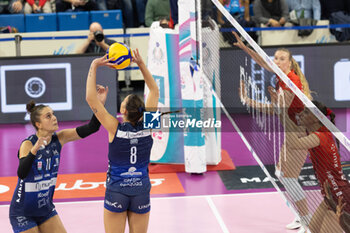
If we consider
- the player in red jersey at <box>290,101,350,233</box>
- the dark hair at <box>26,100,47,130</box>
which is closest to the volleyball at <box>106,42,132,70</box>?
the dark hair at <box>26,100,47,130</box>

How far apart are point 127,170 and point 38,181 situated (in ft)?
2.85

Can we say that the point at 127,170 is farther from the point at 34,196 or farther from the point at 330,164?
the point at 330,164

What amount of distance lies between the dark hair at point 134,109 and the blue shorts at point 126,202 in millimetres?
674

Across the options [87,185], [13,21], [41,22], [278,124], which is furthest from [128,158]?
[13,21]

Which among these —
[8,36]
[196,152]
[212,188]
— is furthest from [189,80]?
[8,36]

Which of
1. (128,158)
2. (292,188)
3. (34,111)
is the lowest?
(292,188)

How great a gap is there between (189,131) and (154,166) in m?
1.05

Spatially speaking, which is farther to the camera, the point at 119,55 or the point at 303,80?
the point at 303,80

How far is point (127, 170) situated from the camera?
5.56 metres

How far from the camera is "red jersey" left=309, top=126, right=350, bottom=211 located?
237 inches

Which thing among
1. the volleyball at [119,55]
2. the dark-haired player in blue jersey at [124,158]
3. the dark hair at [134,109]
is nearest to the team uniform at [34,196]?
the dark-haired player in blue jersey at [124,158]

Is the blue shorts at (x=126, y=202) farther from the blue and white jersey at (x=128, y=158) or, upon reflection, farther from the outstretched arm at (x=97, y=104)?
the outstretched arm at (x=97, y=104)

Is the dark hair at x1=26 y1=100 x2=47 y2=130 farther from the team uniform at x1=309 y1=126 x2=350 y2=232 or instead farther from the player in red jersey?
the team uniform at x1=309 y1=126 x2=350 y2=232

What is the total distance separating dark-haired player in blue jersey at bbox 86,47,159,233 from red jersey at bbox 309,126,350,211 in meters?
1.75
